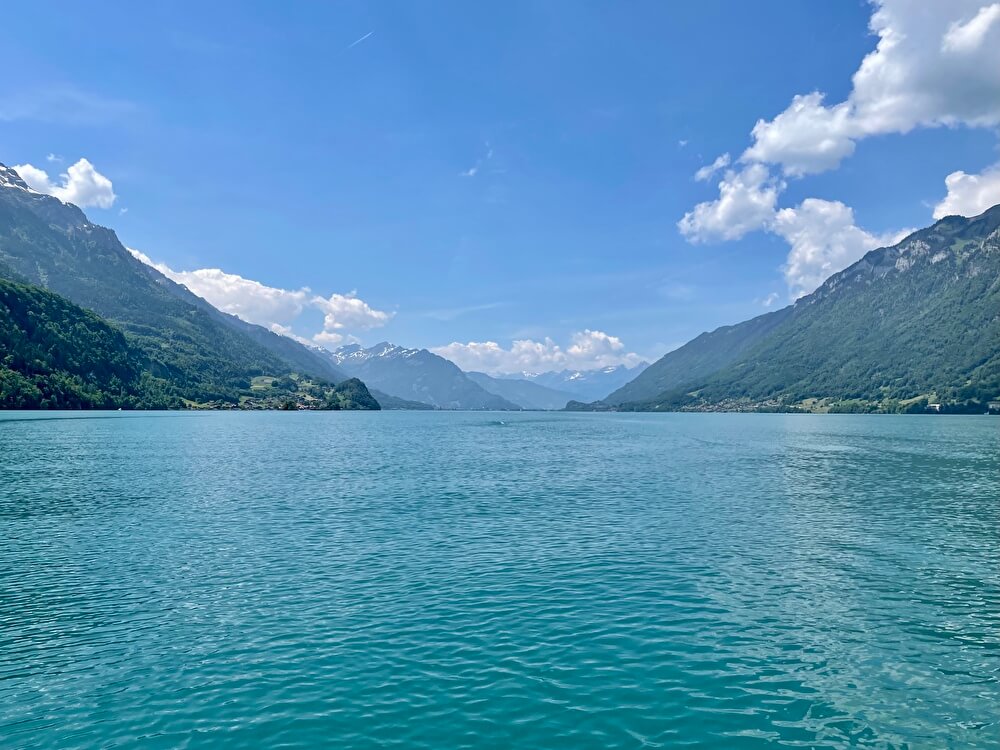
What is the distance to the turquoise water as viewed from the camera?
2106 centimetres

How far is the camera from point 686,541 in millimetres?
49281

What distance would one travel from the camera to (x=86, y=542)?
4747 centimetres

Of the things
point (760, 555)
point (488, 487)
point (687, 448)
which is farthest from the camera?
point (687, 448)

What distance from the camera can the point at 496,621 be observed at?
3078 centimetres

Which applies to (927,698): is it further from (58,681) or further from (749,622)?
(58,681)

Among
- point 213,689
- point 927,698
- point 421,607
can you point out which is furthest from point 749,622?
point 213,689

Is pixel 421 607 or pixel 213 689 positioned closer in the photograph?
pixel 213 689

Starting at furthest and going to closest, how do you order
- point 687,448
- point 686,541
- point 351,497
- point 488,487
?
point 687,448, point 488,487, point 351,497, point 686,541

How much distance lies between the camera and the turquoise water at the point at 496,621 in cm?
2106

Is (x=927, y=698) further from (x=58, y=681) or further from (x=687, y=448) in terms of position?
(x=687, y=448)

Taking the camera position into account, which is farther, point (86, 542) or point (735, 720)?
point (86, 542)

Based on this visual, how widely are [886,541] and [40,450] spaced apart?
481 feet

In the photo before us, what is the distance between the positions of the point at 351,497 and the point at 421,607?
41.8 meters

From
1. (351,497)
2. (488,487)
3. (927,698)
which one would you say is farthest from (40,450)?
(927,698)
